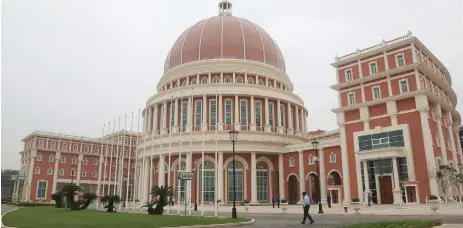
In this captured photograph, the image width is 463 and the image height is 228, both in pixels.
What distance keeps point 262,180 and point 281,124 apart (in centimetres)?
977

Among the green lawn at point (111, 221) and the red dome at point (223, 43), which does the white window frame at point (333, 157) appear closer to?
the red dome at point (223, 43)

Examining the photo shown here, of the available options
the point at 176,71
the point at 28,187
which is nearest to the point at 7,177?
the point at 28,187

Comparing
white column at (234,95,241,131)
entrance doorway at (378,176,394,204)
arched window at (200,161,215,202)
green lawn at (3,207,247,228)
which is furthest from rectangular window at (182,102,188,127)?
green lawn at (3,207,247,228)

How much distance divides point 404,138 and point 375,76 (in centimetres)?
753

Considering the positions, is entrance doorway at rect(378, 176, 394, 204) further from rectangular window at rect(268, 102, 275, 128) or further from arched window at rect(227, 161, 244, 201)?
rectangular window at rect(268, 102, 275, 128)

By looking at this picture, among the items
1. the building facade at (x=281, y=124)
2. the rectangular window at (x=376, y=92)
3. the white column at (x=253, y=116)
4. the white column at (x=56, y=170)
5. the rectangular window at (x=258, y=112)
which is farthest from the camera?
the white column at (x=56, y=170)

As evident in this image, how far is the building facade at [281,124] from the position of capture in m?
36.7

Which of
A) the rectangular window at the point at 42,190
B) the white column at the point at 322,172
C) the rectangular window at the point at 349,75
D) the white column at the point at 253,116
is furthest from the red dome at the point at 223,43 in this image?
the rectangular window at the point at 42,190

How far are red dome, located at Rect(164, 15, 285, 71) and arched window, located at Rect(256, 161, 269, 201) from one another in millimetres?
17133

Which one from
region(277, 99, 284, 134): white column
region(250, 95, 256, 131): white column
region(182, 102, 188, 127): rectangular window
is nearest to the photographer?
region(250, 95, 256, 131): white column

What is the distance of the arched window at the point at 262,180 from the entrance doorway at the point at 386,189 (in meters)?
16.4

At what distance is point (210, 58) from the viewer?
56156 mm

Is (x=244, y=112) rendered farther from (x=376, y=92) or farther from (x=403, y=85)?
(x=403, y=85)

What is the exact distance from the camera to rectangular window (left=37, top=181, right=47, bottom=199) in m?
76.8
